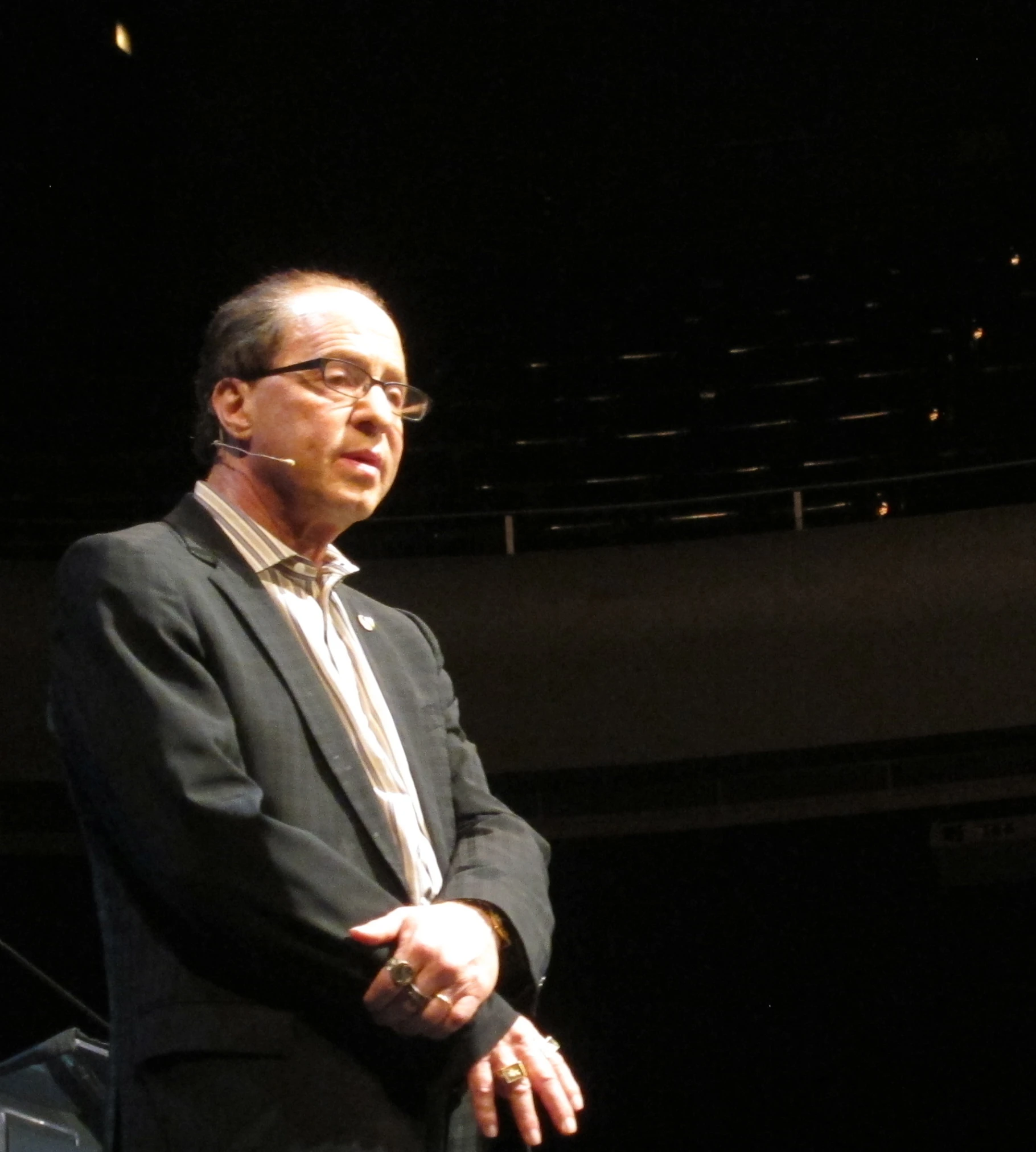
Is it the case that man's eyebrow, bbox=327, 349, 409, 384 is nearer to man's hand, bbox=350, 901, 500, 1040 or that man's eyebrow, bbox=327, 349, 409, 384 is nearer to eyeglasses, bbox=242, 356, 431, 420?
eyeglasses, bbox=242, 356, 431, 420

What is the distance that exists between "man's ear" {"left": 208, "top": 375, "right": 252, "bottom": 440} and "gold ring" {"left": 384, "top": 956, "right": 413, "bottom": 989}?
631mm

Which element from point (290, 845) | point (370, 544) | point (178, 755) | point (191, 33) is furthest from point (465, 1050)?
point (191, 33)

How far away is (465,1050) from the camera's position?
1.26m

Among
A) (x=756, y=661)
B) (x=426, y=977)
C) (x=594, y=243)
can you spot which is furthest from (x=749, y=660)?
(x=426, y=977)

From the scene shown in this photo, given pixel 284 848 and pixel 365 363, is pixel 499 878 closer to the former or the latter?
pixel 284 848

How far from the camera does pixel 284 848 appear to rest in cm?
121

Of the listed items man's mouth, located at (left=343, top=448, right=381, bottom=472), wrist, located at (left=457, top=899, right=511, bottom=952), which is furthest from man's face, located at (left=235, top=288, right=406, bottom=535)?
wrist, located at (left=457, top=899, right=511, bottom=952)

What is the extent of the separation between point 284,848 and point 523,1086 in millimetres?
311

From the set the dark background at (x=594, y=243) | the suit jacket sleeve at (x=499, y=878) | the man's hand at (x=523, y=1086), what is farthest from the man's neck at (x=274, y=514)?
the dark background at (x=594, y=243)

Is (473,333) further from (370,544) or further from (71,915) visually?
(71,915)

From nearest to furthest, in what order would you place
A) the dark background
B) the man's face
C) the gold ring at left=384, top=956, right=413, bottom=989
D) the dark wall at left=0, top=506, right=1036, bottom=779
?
the gold ring at left=384, top=956, right=413, bottom=989
the man's face
the dark wall at left=0, top=506, right=1036, bottom=779
the dark background

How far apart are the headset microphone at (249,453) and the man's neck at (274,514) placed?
0.6 inches

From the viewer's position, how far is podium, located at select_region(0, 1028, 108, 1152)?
179cm

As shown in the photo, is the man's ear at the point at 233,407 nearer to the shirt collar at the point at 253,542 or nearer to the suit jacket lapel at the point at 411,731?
the shirt collar at the point at 253,542
